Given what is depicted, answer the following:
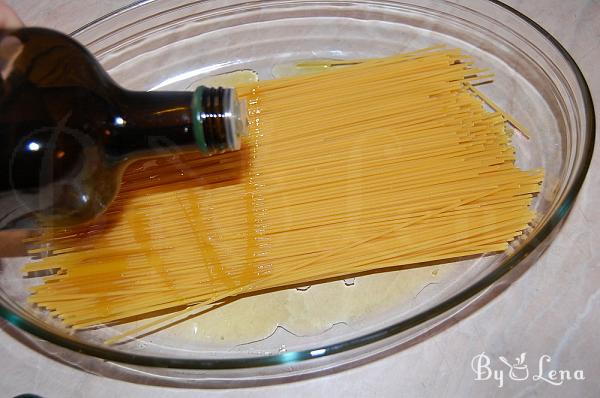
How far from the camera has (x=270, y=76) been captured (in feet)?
3.33

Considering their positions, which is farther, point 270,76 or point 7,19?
point 270,76

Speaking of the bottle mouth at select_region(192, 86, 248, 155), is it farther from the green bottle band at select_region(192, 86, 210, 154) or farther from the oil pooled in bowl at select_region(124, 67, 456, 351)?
the oil pooled in bowl at select_region(124, 67, 456, 351)

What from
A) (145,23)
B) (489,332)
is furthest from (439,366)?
(145,23)

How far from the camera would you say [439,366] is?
792mm

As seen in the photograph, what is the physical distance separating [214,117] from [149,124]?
0.08m

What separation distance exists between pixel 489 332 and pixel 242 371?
1.08 feet

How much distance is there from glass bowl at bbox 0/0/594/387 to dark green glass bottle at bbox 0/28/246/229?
186 mm

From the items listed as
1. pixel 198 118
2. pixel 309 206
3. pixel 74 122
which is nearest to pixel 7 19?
pixel 74 122

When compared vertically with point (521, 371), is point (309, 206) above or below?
above

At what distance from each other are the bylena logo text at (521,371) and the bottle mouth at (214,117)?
43 centimetres

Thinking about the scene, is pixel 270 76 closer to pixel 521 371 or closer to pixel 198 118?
pixel 198 118

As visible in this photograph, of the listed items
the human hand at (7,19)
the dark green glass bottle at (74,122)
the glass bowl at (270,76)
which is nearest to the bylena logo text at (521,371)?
the glass bowl at (270,76)

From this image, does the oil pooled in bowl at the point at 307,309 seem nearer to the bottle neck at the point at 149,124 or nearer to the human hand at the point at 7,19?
the bottle neck at the point at 149,124

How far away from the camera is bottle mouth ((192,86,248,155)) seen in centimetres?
70
